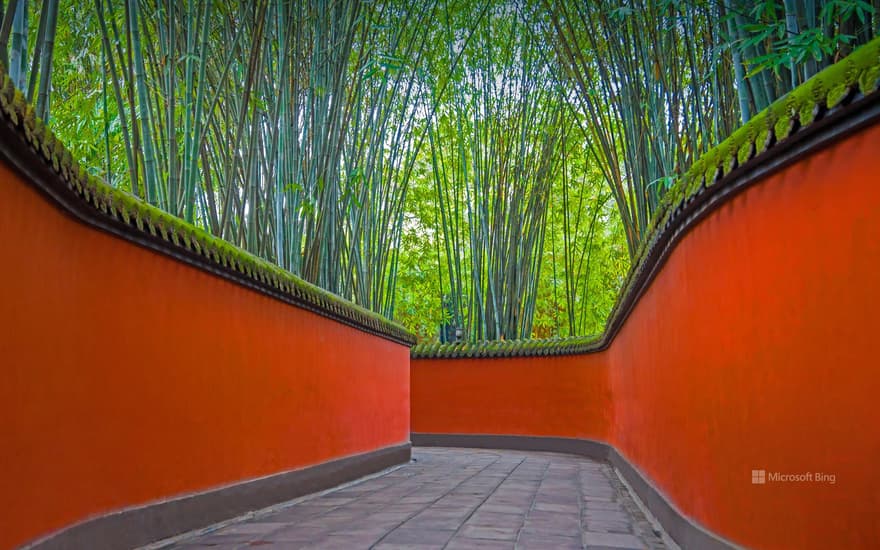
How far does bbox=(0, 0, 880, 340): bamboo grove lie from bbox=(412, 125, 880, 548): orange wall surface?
559 mm

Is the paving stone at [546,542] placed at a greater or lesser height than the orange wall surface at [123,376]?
lesser

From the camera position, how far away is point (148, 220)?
3.04 metres

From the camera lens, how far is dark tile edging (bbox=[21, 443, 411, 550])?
261cm

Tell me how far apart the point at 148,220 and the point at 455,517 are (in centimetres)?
201

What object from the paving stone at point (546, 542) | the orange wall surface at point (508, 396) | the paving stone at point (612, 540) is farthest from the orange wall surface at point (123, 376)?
the orange wall surface at point (508, 396)

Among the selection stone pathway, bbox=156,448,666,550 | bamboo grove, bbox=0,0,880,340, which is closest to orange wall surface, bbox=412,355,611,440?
bamboo grove, bbox=0,0,880,340

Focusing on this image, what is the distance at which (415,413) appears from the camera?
1069 centimetres

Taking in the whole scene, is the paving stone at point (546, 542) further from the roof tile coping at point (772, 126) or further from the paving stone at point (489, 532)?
the roof tile coping at point (772, 126)

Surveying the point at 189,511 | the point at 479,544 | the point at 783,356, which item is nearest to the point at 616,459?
the point at 479,544

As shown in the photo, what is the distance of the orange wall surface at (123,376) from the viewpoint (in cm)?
221

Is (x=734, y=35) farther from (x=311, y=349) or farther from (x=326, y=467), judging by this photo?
(x=326, y=467)

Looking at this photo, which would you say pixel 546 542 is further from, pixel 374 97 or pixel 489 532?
pixel 374 97

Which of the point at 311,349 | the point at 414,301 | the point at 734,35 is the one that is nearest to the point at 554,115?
the point at 311,349

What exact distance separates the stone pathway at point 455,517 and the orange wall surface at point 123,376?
351 millimetres
